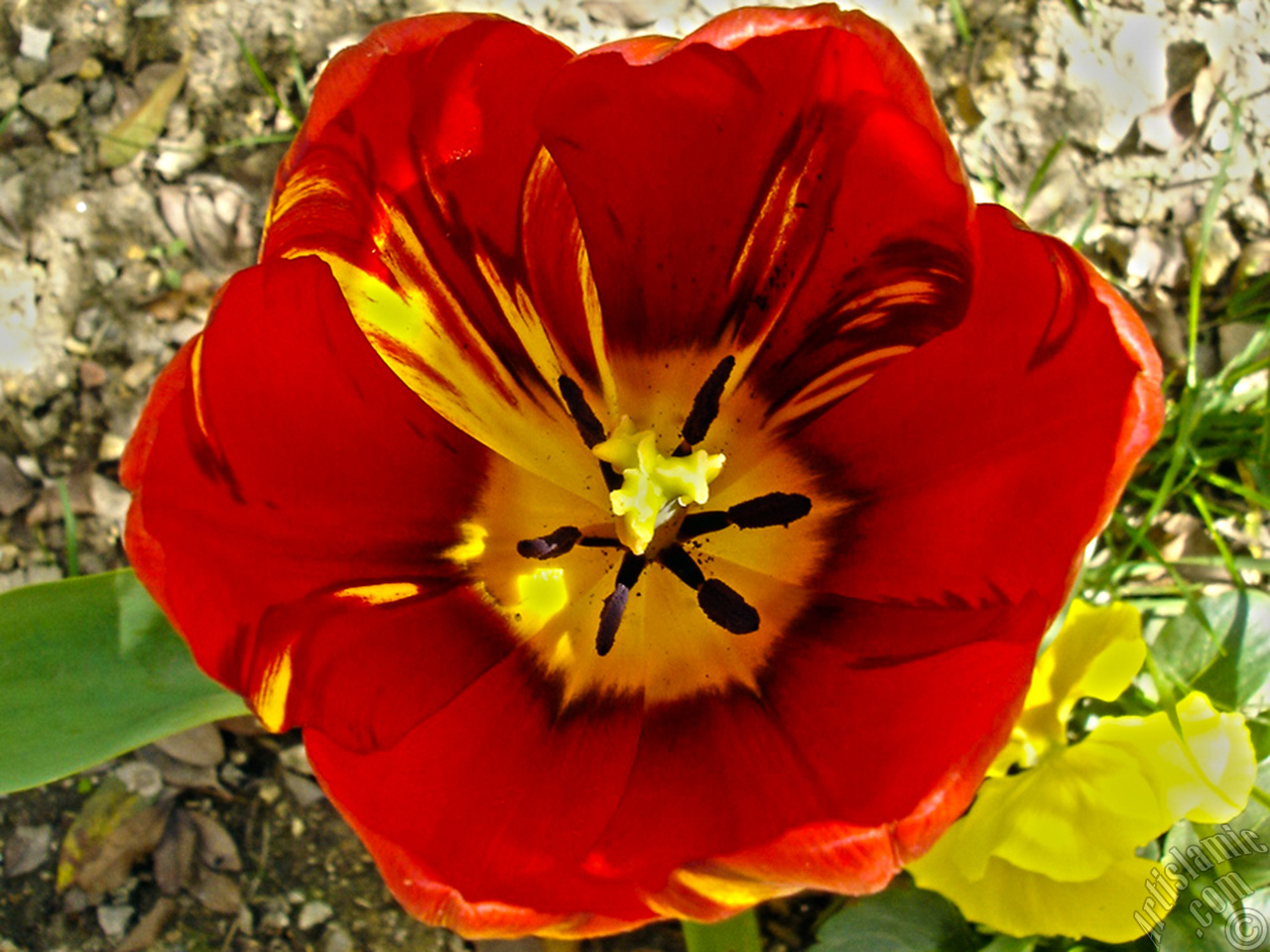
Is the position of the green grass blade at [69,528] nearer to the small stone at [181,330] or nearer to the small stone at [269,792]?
the small stone at [181,330]

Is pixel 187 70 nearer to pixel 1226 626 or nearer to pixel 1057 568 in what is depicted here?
pixel 1057 568

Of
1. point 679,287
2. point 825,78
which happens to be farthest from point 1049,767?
point 825,78

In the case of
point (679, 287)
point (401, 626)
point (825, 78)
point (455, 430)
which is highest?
point (825, 78)

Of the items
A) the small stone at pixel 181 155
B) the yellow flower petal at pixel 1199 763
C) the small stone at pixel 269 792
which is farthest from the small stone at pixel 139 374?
the yellow flower petal at pixel 1199 763

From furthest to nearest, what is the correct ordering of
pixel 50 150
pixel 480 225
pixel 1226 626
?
pixel 50 150 < pixel 1226 626 < pixel 480 225

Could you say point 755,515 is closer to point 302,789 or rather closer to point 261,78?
point 302,789
